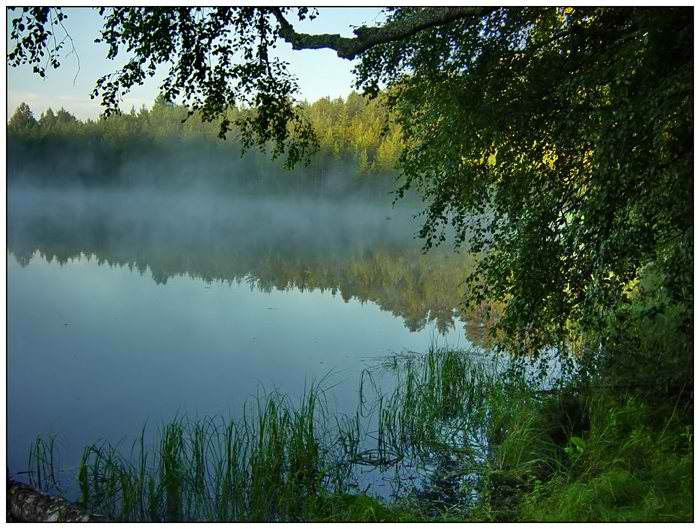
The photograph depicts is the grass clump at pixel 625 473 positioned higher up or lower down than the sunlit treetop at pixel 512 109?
lower down

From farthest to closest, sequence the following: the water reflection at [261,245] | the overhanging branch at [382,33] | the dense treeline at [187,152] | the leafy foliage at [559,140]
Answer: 1. the water reflection at [261,245]
2. the dense treeline at [187,152]
3. the overhanging branch at [382,33]
4. the leafy foliage at [559,140]

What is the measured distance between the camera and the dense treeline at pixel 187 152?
4555mm

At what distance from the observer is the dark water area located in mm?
4609

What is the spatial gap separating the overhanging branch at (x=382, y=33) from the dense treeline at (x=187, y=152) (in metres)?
0.81

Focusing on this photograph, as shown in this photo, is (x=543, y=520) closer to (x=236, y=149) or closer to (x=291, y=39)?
(x=291, y=39)

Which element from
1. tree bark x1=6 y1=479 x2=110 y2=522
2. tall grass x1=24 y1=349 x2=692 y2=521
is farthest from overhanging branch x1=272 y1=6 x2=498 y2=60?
tree bark x1=6 y1=479 x2=110 y2=522

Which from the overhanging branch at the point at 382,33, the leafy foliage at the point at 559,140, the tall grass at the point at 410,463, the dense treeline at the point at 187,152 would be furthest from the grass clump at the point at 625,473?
the dense treeline at the point at 187,152

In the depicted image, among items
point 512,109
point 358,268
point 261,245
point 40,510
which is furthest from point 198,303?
point 512,109

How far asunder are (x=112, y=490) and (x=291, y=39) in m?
2.61

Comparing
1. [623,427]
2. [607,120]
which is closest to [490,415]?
[623,427]

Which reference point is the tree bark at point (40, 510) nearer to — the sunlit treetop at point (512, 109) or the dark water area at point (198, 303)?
the dark water area at point (198, 303)

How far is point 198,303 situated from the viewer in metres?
5.50

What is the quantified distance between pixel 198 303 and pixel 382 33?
8.99 feet

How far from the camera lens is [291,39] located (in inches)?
A: 156
